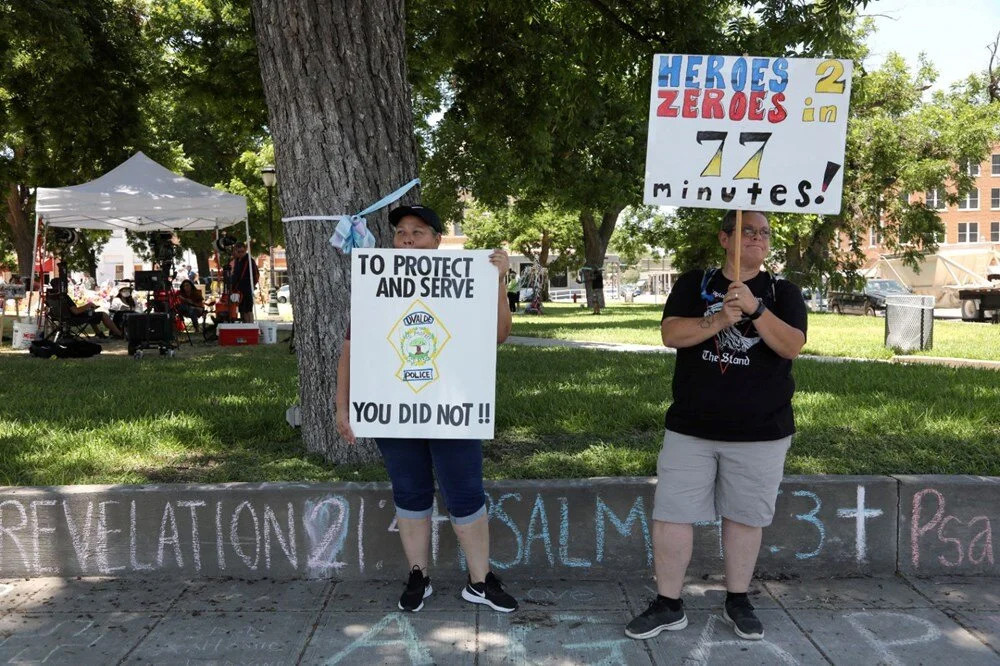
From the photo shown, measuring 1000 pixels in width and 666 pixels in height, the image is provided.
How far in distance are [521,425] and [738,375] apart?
2980 mm

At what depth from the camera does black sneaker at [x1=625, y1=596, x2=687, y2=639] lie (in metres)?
3.64

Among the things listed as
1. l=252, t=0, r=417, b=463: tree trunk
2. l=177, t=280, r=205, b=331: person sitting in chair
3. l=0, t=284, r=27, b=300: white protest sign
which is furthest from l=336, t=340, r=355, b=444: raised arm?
l=0, t=284, r=27, b=300: white protest sign

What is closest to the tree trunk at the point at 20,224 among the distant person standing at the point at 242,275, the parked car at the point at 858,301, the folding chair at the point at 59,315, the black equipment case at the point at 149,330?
the folding chair at the point at 59,315

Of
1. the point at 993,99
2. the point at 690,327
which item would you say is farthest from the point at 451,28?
the point at 993,99

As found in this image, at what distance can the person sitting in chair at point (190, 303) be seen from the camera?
54.1 feet

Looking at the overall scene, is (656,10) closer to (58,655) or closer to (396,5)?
(396,5)

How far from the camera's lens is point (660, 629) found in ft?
12.1

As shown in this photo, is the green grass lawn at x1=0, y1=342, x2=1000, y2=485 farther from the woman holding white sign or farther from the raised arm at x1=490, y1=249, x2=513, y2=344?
the raised arm at x1=490, y1=249, x2=513, y2=344

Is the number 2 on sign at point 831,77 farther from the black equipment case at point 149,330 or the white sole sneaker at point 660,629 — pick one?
the black equipment case at point 149,330

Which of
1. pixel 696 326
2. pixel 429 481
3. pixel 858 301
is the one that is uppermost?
pixel 858 301

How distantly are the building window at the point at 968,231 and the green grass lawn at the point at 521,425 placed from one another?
220ft

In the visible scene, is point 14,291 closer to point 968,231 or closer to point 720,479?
point 720,479

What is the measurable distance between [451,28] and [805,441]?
6.90 meters

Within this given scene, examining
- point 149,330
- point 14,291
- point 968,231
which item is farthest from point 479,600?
point 968,231
